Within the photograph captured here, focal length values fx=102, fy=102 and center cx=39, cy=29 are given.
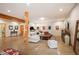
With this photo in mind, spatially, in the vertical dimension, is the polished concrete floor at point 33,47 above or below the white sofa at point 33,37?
below

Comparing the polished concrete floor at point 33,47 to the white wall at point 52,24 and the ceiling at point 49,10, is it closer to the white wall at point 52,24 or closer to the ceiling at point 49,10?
the white wall at point 52,24

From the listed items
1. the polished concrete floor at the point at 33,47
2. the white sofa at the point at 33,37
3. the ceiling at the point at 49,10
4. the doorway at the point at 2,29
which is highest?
the ceiling at the point at 49,10

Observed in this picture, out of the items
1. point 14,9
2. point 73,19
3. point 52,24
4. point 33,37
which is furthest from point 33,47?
point 73,19

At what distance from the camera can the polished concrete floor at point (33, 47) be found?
2.09m

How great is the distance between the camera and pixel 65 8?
Result: 210 cm

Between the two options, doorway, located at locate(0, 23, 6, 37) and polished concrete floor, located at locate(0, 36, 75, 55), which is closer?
polished concrete floor, located at locate(0, 36, 75, 55)

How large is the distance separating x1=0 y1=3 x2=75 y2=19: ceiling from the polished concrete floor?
20.7 inches

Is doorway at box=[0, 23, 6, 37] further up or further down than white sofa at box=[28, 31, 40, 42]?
further up

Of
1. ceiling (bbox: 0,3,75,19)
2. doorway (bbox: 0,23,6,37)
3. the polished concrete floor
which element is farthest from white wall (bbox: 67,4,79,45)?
doorway (bbox: 0,23,6,37)

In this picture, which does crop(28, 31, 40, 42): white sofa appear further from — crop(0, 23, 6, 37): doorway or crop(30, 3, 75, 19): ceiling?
crop(0, 23, 6, 37): doorway

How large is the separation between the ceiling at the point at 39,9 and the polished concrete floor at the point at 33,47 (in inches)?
20.7

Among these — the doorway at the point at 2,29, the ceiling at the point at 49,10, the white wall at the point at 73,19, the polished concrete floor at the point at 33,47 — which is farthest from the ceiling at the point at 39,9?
the polished concrete floor at the point at 33,47

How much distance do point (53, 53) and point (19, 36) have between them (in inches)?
32.1

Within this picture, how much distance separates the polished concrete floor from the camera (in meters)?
2.09
